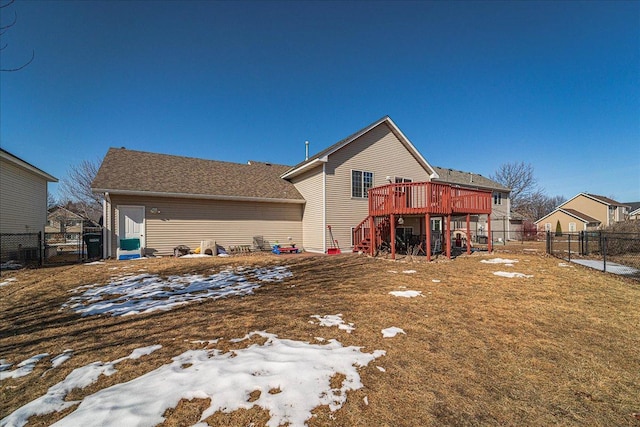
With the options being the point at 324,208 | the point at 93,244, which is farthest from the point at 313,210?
the point at 93,244

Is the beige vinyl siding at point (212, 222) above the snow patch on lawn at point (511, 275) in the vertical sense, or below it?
above

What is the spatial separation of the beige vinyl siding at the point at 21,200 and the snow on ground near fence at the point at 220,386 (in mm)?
14802

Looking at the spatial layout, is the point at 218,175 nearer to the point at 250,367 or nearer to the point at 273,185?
the point at 273,185

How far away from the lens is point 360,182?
15695mm

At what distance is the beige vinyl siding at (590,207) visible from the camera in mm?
38475

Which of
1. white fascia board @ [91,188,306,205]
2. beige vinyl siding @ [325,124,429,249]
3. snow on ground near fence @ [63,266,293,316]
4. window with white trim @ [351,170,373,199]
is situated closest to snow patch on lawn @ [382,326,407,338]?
snow on ground near fence @ [63,266,293,316]

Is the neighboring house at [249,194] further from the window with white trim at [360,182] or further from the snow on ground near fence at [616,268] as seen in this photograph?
the snow on ground near fence at [616,268]

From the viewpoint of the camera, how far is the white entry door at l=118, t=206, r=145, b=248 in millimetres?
12344

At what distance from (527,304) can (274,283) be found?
5.48 m

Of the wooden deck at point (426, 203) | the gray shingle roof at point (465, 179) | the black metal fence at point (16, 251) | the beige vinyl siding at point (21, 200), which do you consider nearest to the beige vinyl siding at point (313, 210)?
the wooden deck at point (426, 203)

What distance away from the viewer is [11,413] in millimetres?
2455

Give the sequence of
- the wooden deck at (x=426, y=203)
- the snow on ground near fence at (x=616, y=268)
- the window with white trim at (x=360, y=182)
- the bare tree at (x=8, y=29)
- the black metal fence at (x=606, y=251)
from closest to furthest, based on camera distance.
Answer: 1. the bare tree at (x=8, y=29)
2. the snow on ground near fence at (x=616, y=268)
3. the black metal fence at (x=606, y=251)
4. the wooden deck at (x=426, y=203)
5. the window with white trim at (x=360, y=182)

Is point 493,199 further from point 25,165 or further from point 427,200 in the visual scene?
point 25,165

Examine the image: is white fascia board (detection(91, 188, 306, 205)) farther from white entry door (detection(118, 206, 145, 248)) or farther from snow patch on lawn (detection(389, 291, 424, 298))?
snow patch on lawn (detection(389, 291, 424, 298))
